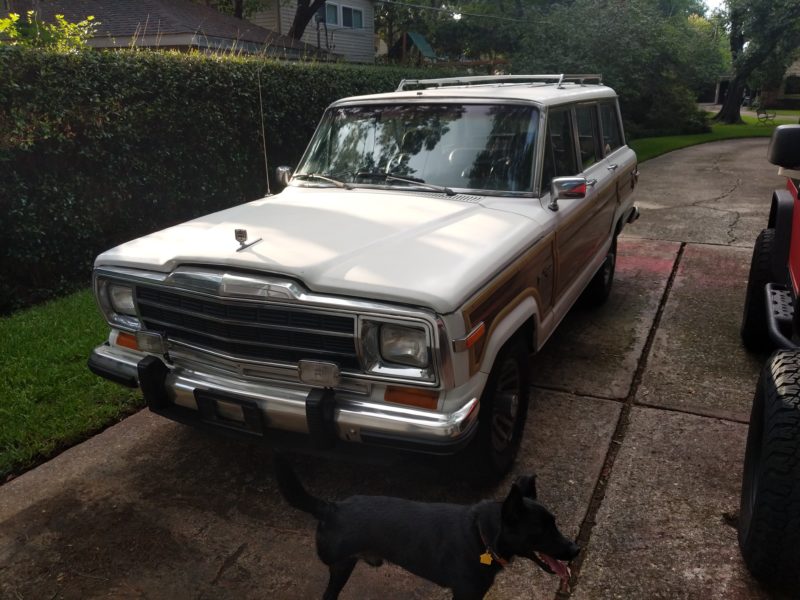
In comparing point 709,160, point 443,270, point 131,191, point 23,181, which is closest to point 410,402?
point 443,270

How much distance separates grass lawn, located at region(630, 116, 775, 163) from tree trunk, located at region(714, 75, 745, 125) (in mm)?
1153

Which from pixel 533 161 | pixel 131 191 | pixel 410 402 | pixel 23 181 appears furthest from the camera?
pixel 131 191

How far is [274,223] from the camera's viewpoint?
3.36 m

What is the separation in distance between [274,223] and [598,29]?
599 inches

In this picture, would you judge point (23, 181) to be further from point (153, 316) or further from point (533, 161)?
point (533, 161)

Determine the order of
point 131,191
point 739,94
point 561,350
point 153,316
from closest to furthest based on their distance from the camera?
point 153,316 < point 561,350 < point 131,191 < point 739,94

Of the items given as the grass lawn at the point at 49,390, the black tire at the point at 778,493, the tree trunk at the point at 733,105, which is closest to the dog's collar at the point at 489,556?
the black tire at the point at 778,493

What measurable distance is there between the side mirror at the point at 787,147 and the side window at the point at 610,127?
2.15 meters

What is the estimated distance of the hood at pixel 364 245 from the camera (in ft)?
8.61

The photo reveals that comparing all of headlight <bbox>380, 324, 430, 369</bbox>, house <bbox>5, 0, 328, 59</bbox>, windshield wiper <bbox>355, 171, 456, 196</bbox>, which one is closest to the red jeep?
headlight <bbox>380, 324, 430, 369</bbox>

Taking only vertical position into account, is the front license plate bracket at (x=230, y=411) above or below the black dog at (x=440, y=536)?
above

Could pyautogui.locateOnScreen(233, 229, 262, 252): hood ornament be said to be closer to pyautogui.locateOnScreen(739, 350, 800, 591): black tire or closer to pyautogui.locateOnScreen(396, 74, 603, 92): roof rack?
pyautogui.locateOnScreen(739, 350, 800, 591): black tire

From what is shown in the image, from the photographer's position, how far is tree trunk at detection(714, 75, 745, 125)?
2598 cm

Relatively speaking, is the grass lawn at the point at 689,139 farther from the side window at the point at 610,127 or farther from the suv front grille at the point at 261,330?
the suv front grille at the point at 261,330
